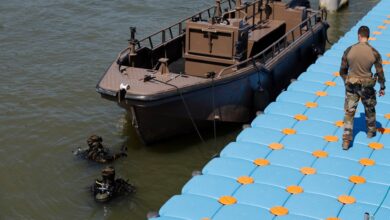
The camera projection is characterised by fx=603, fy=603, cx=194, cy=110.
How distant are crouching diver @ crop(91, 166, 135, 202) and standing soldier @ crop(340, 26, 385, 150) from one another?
173 inches

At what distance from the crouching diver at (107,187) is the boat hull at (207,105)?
1.70m

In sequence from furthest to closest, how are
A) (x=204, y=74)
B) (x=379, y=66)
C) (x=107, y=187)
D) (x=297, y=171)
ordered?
1. (x=204, y=74)
2. (x=107, y=187)
3. (x=379, y=66)
4. (x=297, y=171)

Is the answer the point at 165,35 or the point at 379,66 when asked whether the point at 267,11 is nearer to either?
the point at 165,35

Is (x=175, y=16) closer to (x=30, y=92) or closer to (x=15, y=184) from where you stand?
(x=30, y=92)

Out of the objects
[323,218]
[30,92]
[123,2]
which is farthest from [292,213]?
[123,2]

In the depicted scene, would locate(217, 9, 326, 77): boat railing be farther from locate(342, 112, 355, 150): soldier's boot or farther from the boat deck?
locate(342, 112, 355, 150): soldier's boot

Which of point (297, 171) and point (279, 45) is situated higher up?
point (279, 45)

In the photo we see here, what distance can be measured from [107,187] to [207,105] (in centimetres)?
321

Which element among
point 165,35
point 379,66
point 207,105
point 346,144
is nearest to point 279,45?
point 207,105

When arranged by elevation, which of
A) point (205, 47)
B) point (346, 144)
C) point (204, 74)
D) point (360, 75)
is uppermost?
point (360, 75)

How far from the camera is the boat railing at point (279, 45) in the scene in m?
14.2

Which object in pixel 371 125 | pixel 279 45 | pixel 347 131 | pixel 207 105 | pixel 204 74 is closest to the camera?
pixel 347 131

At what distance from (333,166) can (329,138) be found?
1.08 metres

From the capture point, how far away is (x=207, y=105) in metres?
13.6
